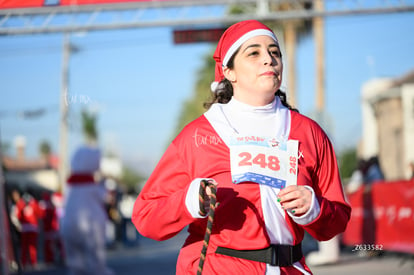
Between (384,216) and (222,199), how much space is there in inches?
342

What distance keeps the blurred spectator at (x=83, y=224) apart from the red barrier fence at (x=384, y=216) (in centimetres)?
359

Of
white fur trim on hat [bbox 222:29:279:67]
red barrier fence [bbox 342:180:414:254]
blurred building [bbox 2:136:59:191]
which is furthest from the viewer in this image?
blurred building [bbox 2:136:59:191]

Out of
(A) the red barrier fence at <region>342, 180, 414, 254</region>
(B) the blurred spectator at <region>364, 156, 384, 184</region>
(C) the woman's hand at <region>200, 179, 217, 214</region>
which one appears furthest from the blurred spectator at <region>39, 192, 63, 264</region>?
(C) the woman's hand at <region>200, 179, 217, 214</region>

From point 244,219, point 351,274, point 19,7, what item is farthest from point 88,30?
point 244,219

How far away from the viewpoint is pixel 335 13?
7887 mm

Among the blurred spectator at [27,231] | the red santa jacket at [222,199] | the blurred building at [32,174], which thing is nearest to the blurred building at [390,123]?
the blurred spectator at [27,231]

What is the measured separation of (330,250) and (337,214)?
838 cm

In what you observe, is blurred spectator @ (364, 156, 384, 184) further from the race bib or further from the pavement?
the race bib

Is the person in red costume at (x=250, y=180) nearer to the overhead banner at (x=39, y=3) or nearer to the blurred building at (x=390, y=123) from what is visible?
the overhead banner at (x=39, y=3)

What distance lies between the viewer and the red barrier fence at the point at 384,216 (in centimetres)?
961

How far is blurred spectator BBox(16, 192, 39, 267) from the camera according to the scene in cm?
1300

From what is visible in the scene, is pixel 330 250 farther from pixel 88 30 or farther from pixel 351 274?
pixel 88 30

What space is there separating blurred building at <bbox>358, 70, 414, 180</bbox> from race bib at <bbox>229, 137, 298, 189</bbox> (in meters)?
8.07

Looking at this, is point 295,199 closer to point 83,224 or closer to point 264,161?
point 264,161
